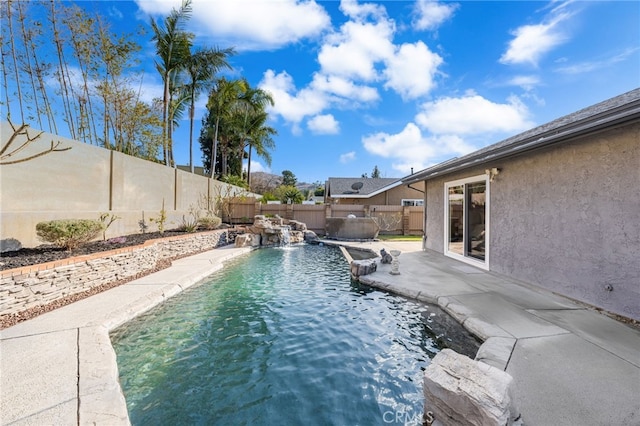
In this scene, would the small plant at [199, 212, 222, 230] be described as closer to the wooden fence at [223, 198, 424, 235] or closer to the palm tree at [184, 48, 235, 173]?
the wooden fence at [223, 198, 424, 235]

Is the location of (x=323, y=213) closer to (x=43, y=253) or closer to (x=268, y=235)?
(x=268, y=235)

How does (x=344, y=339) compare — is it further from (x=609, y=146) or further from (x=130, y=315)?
(x=609, y=146)

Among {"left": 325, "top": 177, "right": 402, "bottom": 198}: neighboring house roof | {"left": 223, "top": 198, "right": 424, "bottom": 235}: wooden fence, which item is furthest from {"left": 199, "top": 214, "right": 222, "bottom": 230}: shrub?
{"left": 325, "top": 177, "right": 402, "bottom": 198}: neighboring house roof

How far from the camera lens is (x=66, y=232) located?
5215 mm

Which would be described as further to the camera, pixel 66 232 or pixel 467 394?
pixel 66 232

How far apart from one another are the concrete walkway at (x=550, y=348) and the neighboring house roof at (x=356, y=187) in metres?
14.4

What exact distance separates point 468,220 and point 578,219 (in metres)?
3.07

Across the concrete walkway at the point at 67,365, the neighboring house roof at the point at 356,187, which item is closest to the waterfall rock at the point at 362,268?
the concrete walkway at the point at 67,365

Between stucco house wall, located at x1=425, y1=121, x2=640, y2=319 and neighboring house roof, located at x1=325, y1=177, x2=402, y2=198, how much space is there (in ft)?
44.5

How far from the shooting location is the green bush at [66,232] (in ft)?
16.6

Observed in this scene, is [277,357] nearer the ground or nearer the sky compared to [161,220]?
nearer the ground

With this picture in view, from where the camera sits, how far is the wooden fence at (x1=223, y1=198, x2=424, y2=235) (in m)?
15.7

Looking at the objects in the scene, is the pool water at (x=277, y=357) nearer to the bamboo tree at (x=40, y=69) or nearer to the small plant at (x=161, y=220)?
the small plant at (x=161, y=220)

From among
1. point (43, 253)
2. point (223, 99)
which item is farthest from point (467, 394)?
point (223, 99)
